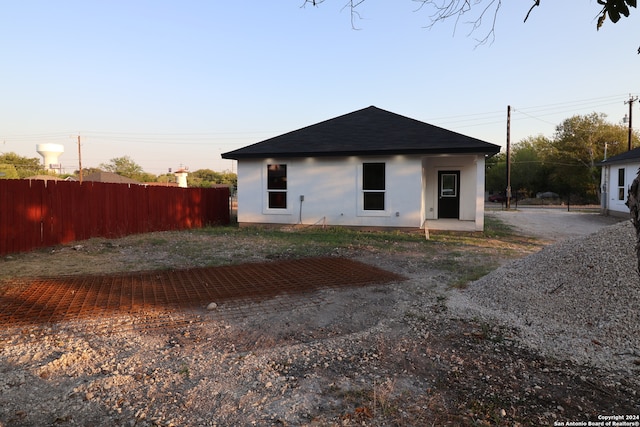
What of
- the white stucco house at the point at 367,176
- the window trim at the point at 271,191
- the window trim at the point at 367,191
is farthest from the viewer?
the window trim at the point at 271,191

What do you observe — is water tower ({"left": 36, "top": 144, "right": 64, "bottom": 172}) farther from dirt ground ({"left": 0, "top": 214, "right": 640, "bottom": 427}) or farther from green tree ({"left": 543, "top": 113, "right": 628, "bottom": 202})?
green tree ({"left": 543, "top": 113, "right": 628, "bottom": 202})

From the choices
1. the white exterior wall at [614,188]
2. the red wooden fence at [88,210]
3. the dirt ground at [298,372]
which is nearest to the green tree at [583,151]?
the white exterior wall at [614,188]

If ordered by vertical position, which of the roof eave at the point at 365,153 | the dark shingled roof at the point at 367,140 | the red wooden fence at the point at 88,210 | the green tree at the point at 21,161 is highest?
the green tree at the point at 21,161

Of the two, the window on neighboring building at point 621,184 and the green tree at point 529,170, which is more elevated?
the green tree at point 529,170

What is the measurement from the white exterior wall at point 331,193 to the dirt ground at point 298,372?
7.96m

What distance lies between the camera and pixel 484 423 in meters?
2.48

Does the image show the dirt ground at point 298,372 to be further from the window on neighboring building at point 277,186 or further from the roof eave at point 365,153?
the window on neighboring building at point 277,186

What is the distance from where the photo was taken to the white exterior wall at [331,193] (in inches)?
517

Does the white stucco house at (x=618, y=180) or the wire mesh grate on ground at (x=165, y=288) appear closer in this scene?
the wire mesh grate on ground at (x=165, y=288)

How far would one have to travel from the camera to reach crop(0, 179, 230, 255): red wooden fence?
897cm

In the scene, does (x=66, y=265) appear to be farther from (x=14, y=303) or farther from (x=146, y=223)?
(x=146, y=223)

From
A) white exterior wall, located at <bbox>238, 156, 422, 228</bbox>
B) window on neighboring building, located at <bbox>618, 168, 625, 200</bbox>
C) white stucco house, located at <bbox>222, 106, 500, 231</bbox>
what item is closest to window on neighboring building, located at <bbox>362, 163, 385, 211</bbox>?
white stucco house, located at <bbox>222, 106, 500, 231</bbox>

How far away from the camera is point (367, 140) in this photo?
45.9 feet

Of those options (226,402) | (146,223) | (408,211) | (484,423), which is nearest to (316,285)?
(226,402)
